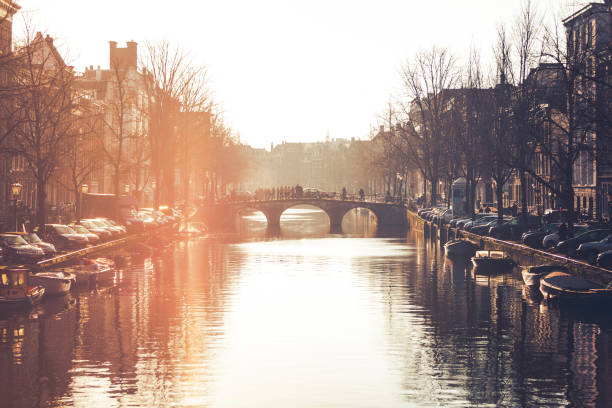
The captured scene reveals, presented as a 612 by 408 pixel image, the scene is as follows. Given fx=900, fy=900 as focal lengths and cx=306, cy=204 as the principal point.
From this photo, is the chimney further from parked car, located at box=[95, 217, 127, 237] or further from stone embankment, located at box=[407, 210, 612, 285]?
parked car, located at box=[95, 217, 127, 237]

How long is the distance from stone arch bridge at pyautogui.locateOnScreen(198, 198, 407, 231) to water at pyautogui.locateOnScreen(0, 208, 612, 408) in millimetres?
64162

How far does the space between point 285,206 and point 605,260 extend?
85.3 metres

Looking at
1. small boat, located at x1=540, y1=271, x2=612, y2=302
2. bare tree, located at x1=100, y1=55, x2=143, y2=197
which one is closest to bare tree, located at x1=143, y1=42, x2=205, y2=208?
bare tree, located at x1=100, y1=55, x2=143, y2=197

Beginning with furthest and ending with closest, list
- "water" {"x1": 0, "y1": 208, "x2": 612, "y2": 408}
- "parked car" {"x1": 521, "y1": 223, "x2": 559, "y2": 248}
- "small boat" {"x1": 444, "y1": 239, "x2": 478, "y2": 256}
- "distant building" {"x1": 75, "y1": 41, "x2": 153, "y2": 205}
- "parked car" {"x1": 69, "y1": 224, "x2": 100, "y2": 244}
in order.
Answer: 1. "distant building" {"x1": 75, "y1": 41, "x2": 153, "y2": 205}
2. "small boat" {"x1": 444, "y1": 239, "x2": 478, "y2": 256}
3. "parked car" {"x1": 69, "y1": 224, "x2": 100, "y2": 244}
4. "parked car" {"x1": 521, "y1": 223, "x2": 559, "y2": 248}
5. "water" {"x1": 0, "y1": 208, "x2": 612, "y2": 408}

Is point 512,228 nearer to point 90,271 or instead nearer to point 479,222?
point 479,222

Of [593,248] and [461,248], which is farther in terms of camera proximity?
[461,248]

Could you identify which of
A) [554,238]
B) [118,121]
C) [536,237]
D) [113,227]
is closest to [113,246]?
[113,227]

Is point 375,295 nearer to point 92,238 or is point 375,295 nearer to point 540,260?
point 540,260

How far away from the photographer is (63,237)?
60.3 meters

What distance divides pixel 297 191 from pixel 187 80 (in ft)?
131

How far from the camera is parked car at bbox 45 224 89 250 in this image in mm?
59781

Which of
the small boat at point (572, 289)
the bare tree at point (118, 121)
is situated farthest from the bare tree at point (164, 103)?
the small boat at point (572, 289)

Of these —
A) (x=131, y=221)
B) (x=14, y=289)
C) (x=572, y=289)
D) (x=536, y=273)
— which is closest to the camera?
(x=14, y=289)

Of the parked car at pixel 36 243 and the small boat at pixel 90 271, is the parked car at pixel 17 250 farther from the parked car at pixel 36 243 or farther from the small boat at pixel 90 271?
the small boat at pixel 90 271
